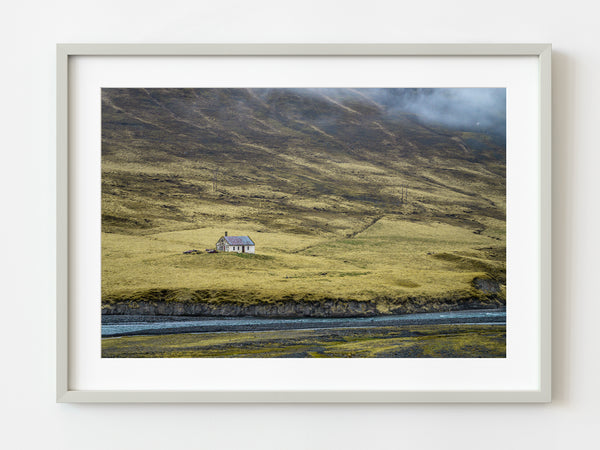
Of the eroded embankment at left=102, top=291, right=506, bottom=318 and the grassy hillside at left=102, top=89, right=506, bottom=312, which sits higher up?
the grassy hillside at left=102, top=89, right=506, bottom=312

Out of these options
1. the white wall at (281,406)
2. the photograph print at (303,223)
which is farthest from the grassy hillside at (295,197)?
the white wall at (281,406)

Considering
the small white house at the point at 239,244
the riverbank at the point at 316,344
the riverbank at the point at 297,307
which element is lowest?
the riverbank at the point at 316,344

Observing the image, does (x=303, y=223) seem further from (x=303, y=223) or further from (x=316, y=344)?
(x=316, y=344)

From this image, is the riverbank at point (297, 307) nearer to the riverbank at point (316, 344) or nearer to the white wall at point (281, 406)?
the riverbank at point (316, 344)

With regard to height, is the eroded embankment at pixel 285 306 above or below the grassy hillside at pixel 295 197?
below

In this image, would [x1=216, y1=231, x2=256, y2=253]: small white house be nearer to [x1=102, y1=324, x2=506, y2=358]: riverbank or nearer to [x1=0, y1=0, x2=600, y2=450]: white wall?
[x1=102, y1=324, x2=506, y2=358]: riverbank

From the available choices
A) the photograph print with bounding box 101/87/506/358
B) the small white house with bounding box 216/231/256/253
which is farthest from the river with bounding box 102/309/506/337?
the small white house with bounding box 216/231/256/253

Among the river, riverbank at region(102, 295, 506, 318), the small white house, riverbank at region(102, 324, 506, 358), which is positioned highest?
the small white house

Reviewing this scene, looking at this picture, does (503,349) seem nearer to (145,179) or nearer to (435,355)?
(435,355)
